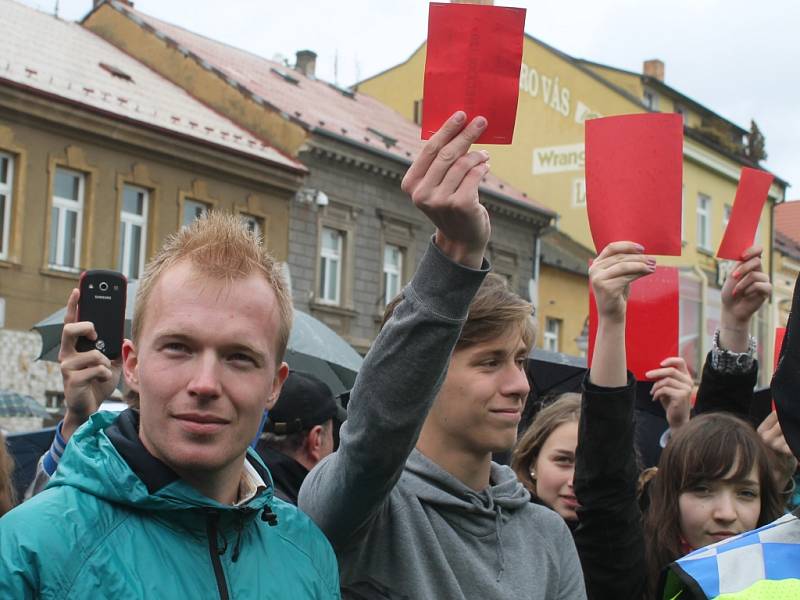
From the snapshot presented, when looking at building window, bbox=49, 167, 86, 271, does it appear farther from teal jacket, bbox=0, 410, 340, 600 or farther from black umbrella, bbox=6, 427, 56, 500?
teal jacket, bbox=0, 410, 340, 600

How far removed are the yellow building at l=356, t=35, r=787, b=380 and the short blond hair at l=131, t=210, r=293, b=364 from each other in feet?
99.9

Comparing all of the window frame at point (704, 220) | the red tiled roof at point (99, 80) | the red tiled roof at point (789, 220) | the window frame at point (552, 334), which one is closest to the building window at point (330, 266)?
the red tiled roof at point (99, 80)

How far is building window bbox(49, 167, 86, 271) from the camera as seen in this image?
1891 centimetres

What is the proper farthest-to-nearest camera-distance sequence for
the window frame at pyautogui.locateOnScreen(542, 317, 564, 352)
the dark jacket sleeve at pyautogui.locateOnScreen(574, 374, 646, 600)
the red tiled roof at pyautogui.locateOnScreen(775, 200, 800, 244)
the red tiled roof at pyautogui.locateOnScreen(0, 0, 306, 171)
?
the red tiled roof at pyautogui.locateOnScreen(775, 200, 800, 244) → the window frame at pyautogui.locateOnScreen(542, 317, 564, 352) → the red tiled roof at pyautogui.locateOnScreen(0, 0, 306, 171) → the dark jacket sleeve at pyautogui.locateOnScreen(574, 374, 646, 600)

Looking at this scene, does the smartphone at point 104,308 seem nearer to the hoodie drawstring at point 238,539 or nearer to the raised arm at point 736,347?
the hoodie drawstring at point 238,539

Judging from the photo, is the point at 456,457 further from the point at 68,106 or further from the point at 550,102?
the point at 550,102

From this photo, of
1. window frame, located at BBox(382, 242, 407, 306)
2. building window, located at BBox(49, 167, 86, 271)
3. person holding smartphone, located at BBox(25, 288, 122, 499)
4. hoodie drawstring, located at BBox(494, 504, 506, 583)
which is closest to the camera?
hoodie drawstring, located at BBox(494, 504, 506, 583)

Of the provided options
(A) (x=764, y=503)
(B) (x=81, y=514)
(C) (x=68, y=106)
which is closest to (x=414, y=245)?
(C) (x=68, y=106)

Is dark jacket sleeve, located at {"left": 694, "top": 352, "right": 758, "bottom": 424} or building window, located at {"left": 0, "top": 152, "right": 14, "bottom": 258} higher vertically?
building window, located at {"left": 0, "top": 152, "right": 14, "bottom": 258}

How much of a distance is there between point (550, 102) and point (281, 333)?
32.7 m

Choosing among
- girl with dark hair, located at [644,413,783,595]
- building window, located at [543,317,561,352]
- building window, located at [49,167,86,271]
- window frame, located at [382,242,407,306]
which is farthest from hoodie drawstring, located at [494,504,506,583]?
building window, located at [543,317,561,352]

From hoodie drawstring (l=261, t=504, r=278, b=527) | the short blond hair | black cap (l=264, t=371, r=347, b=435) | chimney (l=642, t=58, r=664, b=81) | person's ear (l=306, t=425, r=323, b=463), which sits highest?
chimney (l=642, t=58, r=664, b=81)

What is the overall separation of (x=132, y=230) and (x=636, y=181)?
1766 cm

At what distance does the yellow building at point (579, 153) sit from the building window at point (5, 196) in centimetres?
1679
